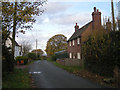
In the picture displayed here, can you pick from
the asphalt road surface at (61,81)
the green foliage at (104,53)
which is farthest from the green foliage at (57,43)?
the asphalt road surface at (61,81)

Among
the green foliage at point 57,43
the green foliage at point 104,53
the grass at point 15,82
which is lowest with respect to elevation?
the grass at point 15,82

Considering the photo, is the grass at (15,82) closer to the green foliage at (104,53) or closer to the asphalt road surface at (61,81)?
the asphalt road surface at (61,81)

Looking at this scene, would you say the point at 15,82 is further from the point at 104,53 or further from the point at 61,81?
the point at 104,53

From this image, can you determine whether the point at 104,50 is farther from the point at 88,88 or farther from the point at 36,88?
the point at 36,88

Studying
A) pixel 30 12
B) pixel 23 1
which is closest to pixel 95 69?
pixel 30 12

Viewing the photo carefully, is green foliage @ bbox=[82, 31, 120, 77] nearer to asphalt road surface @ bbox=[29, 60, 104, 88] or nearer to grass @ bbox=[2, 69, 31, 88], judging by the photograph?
asphalt road surface @ bbox=[29, 60, 104, 88]

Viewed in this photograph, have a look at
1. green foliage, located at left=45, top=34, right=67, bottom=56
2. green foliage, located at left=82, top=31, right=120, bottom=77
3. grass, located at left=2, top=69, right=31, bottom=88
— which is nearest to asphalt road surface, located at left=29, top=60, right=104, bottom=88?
grass, located at left=2, top=69, right=31, bottom=88

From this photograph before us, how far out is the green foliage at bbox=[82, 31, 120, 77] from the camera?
406 inches

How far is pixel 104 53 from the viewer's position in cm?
1122

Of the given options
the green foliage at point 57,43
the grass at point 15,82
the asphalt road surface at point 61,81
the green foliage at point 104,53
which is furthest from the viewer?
the green foliage at point 57,43

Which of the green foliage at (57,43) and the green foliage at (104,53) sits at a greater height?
the green foliage at (57,43)

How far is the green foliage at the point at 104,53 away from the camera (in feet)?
33.8

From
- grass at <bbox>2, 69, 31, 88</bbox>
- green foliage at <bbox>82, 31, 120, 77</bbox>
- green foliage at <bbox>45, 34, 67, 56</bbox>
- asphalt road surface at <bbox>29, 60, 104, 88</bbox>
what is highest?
green foliage at <bbox>45, 34, 67, 56</bbox>

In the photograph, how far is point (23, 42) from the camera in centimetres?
5225
